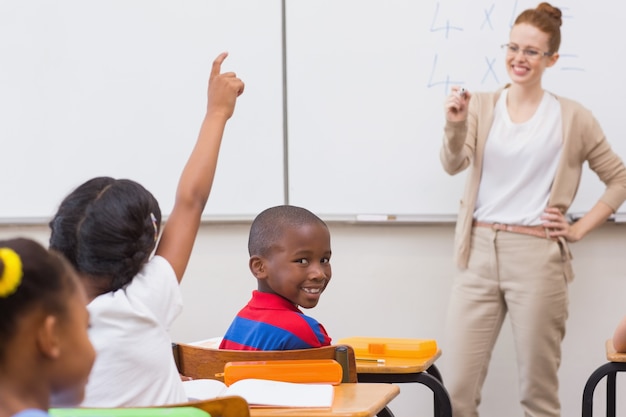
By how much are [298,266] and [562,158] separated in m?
1.26

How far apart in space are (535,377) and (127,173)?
193cm

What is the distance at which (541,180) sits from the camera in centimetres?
363

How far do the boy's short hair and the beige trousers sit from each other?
0.98m

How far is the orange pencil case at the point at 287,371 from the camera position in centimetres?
217

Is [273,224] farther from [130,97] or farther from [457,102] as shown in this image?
[130,97]

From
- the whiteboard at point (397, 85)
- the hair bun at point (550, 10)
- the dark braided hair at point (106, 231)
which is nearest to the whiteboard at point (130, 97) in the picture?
the whiteboard at point (397, 85)

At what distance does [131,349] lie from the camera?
1.84 m


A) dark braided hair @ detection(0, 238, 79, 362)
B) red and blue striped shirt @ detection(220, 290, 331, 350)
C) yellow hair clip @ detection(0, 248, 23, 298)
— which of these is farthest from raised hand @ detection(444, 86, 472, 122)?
yellow hair clip @ detection(0, 248, 23, 298)

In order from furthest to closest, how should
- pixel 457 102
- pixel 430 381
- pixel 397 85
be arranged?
pixel 397 85 → pixel 457 102 → pixel 430 381

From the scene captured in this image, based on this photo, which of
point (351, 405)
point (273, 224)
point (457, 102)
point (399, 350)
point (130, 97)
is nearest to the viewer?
point (351, 405)

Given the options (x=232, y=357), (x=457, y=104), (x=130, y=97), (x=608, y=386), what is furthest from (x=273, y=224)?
(x=130, y=97)

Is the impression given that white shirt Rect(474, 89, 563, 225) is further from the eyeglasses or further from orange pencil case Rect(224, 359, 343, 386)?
orange pencil case Rect(224, 359, 343, 386)

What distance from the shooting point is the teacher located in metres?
3.58

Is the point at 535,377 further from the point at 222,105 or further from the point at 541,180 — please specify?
the point at 222,105
